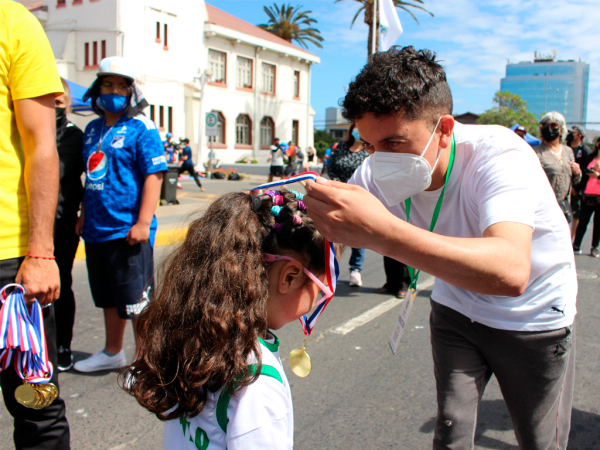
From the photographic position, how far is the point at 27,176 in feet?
6.20

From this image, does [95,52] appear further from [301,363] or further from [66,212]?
[301,363]

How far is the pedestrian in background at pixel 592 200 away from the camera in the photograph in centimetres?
698

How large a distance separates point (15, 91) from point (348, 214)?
4.81ft

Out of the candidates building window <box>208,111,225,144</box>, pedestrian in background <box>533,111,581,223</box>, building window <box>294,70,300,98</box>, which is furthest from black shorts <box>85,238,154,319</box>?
building window <box>294,70,300,98</box>

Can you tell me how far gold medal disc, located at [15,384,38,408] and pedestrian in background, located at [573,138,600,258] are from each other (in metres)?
7.33

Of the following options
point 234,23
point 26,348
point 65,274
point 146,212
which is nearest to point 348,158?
point 146,212

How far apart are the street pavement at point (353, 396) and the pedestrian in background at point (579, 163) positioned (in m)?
3.44

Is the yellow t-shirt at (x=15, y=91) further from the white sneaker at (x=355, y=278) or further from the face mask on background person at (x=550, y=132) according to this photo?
the face mask on background person at (x=550, y=132)

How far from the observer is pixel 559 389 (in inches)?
69.8

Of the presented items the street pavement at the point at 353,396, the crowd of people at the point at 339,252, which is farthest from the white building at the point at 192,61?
the crowd of people at the point at 339,252

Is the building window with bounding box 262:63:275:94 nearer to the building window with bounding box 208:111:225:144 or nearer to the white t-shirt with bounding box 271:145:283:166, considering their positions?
the building window with bounding box 208:111:225:144

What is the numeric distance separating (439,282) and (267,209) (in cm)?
92

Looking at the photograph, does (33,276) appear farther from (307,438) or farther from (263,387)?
(307,438)

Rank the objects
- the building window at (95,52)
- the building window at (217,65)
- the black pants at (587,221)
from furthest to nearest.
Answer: the building window at (217,65)
the building window at (95,52)
the black pants at (587,221)
